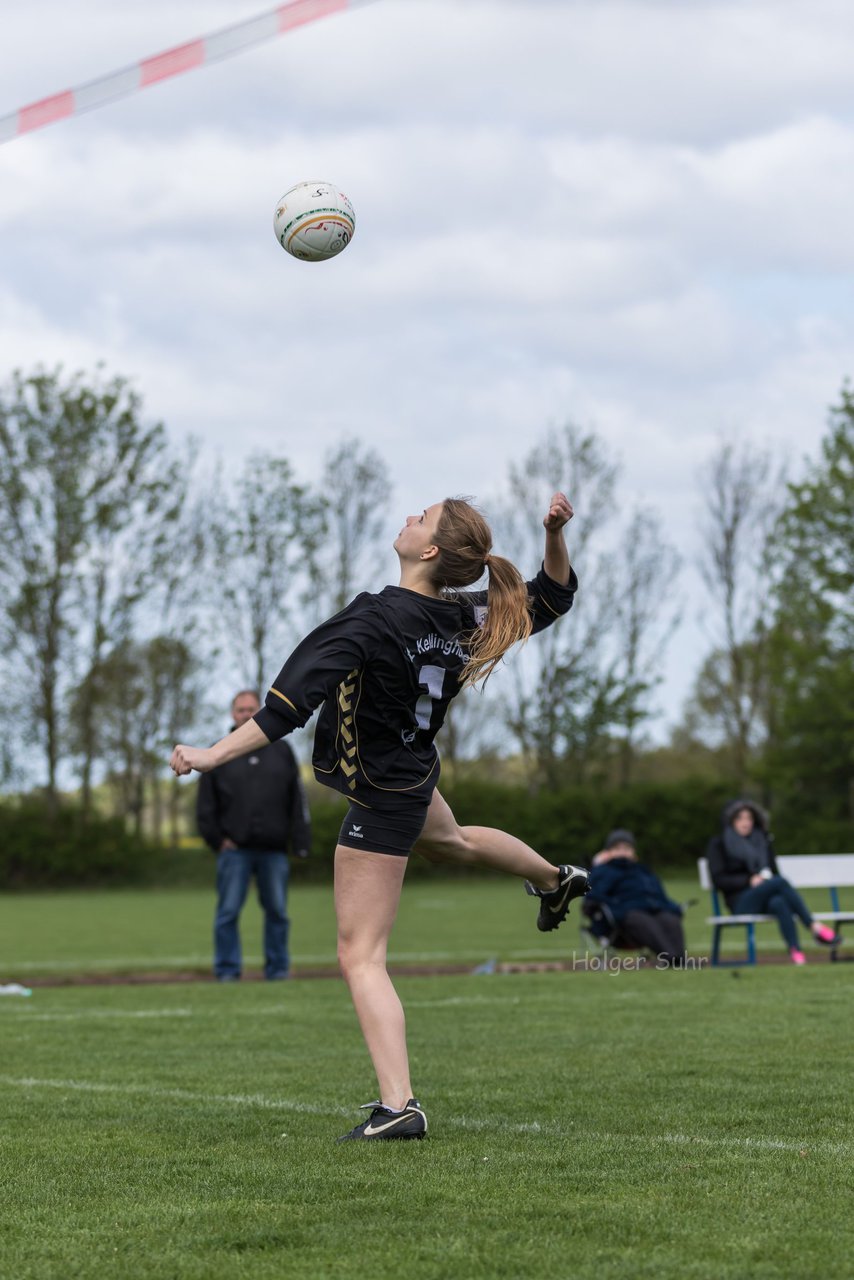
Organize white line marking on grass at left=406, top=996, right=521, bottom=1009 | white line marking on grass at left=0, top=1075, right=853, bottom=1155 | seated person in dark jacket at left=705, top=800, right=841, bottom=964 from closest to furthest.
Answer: white line marking on grass at left=0, top=1075, right=853, bottom=1155 < white line marking on grass at left=406, top=996, right=521, bottom=1009 < seated person in dark jacket at left=705, top=800, right=841, bottom=964

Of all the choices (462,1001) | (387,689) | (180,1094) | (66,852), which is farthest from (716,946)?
(66,852)

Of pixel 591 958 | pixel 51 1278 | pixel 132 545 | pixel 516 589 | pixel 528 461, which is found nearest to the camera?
pixel 51 1278

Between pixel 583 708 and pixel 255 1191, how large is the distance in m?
44.7

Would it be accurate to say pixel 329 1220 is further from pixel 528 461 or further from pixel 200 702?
pixel 528 461

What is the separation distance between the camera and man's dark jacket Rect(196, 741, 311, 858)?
12594 mm

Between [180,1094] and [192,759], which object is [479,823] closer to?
[180,1094]

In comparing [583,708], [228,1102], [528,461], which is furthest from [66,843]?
[228,1102]

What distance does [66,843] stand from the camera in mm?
41156

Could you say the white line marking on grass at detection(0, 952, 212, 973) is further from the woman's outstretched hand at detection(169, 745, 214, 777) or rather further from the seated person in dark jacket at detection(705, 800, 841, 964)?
the woman's outstretched hand at detection(169, 745, 214, 777)

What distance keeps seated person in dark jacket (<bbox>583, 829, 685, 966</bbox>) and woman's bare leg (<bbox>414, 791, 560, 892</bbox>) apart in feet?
25.8

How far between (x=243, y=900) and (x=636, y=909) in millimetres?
3454

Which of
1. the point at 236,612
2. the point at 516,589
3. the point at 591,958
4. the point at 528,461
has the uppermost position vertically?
the point at 528,461

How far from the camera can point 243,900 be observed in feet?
41.5

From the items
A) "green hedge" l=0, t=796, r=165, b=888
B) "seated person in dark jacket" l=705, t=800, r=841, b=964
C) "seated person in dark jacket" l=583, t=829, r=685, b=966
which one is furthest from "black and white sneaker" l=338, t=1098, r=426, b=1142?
"green hedge" l=0, t=796, r=165, b=888
